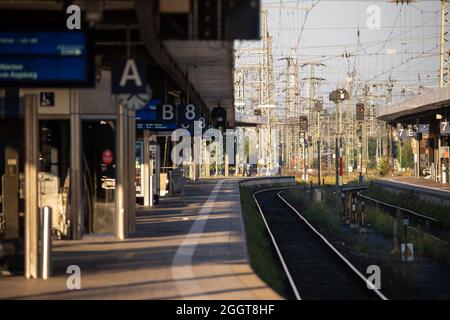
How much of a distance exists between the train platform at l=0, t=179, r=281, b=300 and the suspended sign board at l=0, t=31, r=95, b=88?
305 cm

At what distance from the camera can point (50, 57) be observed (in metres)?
14.0

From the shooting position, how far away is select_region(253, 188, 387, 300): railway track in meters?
16.6

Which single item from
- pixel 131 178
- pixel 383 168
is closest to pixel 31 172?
pixel 131 178

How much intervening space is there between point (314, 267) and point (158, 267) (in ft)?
21.3

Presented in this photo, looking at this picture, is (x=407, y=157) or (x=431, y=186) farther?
(x=407, y=157)

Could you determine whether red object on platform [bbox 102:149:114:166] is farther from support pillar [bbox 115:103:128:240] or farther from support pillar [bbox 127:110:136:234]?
support pillar [bbox 115:103:128:240]

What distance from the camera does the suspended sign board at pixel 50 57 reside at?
13.9 metres

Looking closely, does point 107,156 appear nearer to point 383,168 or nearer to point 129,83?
point 129,83

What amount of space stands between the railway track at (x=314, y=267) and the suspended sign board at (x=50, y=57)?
515 cm

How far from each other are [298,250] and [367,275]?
5.83m

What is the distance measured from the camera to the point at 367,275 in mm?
18953

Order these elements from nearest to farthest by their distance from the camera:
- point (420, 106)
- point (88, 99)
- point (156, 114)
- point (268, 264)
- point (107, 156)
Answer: point (88, 99), point (268, 264), point (107, 156), point (156, 114), point (420, 106)

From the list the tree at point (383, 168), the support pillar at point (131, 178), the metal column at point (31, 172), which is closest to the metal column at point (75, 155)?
the support pillar at point (131, 178)
